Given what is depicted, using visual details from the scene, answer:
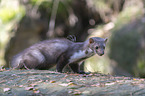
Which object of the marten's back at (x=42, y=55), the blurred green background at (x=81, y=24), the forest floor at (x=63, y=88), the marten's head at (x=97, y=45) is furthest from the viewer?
the blurred green background at (x=81, y=24)

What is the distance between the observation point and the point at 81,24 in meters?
17.0

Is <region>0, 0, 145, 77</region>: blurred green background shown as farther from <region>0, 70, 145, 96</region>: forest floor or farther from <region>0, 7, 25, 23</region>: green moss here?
<region>0, 70, 145, 96</region>: forest floor

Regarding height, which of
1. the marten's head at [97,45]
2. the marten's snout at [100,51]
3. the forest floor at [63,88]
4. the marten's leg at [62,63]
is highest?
the marten's head at [97,45]

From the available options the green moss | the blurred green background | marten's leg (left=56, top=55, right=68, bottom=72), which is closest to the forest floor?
marten's leg (left=56, top=55, right=68, bottom=72)

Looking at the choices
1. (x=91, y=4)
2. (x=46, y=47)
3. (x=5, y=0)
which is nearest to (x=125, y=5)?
(x=91, y=4)

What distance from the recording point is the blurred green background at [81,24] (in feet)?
46.9

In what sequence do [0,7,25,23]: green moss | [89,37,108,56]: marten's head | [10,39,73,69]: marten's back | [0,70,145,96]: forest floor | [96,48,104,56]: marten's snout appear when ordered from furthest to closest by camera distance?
[0,7,25,23]: green moss < [10,39,73,69]: marten's back < [89,37,108,56]: marten's head < [96,48,104,56]: marten's snout < [0,70,145,96]: forest floor

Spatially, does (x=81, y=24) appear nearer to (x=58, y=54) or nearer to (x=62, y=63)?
(x=58, y=54)

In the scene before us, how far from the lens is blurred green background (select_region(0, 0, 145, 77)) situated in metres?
14.3

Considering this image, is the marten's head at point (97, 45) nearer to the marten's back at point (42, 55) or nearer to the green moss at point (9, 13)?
the marten's back at point (42, 55)

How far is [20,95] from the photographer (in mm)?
3875

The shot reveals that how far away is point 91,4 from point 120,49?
352 cm

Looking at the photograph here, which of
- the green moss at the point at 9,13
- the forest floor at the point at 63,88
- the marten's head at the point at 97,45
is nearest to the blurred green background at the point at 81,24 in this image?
the green moss at the point at 9,13

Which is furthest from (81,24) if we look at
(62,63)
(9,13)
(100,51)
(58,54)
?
(100,51)
